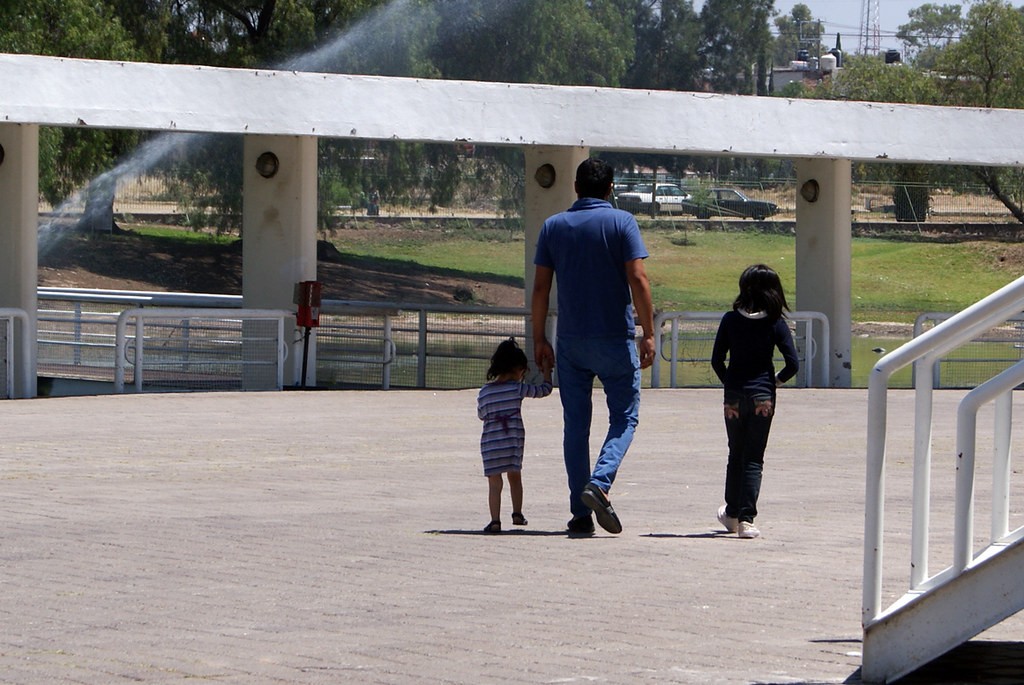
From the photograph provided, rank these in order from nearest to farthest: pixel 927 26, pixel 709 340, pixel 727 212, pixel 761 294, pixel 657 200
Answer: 1. pixel 761 294
2. pixel 709 340
3. pixel 727 212
4. pixel 657 200
5. pixel 927 26

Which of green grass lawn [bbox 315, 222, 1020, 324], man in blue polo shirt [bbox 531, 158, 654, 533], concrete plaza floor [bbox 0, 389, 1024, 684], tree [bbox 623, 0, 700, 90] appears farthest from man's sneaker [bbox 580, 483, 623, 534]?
tree [bbox 623, 0, 700, 90]

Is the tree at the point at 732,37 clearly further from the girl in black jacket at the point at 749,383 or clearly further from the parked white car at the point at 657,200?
the girl in black jacket at the point at 749,383

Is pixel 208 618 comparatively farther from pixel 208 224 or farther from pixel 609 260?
pixel 208 224

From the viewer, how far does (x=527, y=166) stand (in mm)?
19000

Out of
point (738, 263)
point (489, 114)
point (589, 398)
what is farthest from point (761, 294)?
point (738, 263)

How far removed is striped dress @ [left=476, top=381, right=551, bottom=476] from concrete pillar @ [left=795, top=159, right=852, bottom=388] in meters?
12.3

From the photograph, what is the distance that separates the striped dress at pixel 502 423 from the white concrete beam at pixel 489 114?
7966mm

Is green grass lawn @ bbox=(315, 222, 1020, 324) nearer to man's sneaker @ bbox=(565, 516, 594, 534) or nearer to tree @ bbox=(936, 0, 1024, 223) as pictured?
tree @ bbox=(936, 0, 1024, 223)

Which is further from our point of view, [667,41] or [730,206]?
[667,41]

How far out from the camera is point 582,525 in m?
8.27

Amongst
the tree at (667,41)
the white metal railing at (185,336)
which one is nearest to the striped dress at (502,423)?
the white metal railing at (185,336)

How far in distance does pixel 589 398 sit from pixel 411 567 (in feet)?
4.75

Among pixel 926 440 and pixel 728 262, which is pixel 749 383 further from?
pixel 728 262

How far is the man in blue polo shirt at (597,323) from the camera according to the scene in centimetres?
809
